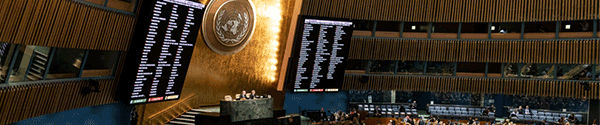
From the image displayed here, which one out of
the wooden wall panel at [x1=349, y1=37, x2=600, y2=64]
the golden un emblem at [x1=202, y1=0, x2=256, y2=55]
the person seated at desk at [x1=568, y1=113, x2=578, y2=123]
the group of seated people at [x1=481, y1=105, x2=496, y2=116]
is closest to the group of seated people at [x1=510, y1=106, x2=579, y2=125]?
the person seated at desk at [x1=568, y1=113, x2=578, y2=123]

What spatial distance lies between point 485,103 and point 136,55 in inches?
692

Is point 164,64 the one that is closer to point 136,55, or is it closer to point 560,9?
point 136,55

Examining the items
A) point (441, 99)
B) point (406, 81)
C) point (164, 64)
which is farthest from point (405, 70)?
point (164, 64)

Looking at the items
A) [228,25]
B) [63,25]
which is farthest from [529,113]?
[63,25]

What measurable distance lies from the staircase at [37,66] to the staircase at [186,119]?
537cm

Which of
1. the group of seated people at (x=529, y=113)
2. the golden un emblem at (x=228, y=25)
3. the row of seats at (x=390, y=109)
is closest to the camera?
the golden un emblem at (x=228, y=25)

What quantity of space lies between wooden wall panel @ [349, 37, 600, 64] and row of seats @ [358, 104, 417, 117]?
262cm

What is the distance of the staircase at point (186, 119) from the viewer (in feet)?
54.0

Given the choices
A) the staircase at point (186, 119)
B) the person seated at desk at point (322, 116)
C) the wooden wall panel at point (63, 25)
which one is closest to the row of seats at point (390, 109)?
the person seated at desk at point (322, 116)

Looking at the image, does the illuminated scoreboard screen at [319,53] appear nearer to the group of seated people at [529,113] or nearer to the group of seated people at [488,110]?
the group of seated people at [488,110]

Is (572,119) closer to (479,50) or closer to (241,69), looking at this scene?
(479,50)

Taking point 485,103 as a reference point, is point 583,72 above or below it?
above

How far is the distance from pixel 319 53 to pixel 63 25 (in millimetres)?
10196

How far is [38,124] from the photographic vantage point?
38.6ft
